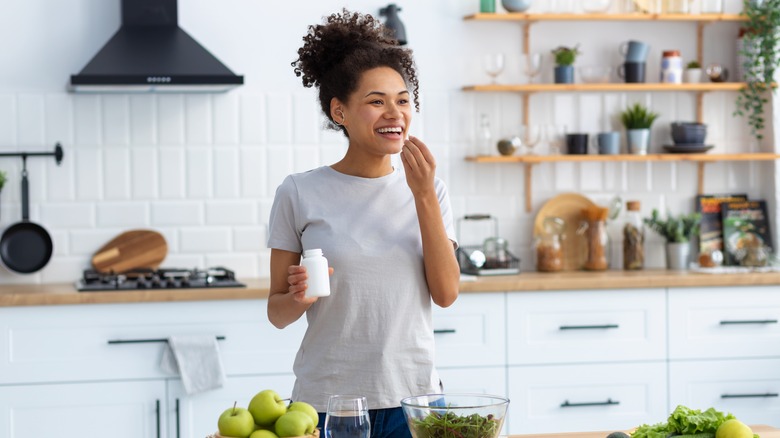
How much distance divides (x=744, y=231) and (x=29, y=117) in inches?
122

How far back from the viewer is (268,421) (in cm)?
162

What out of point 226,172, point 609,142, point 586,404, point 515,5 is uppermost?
point 515,5

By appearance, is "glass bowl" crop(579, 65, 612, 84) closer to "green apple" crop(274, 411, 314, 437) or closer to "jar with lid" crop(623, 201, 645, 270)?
"jar with lid" crop(623, 201, 645, 270)

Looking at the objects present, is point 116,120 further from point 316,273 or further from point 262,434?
point 262,434

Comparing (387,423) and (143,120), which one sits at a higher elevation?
(143,120)

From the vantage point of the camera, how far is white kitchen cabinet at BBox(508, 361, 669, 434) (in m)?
3.96

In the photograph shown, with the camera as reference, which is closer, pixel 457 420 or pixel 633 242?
pixel 457 420

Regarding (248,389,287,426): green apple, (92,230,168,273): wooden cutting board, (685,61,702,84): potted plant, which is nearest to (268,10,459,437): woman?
(248,389,287,426): green apple

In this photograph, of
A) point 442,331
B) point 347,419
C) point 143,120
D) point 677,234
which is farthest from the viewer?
point 677,234

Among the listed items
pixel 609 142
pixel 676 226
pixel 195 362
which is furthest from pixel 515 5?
pixel 195 362

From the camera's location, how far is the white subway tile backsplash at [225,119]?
4.40 meters

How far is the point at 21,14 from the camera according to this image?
427 cm

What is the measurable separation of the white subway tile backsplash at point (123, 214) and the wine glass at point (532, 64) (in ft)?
5.62

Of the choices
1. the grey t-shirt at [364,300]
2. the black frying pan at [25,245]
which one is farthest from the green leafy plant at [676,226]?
the grey t-shirt at [364,300]
